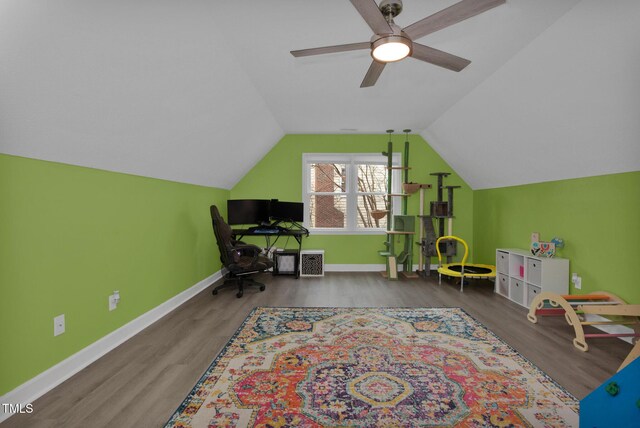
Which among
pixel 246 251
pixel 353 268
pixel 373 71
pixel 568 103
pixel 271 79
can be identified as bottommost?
pixel 353 268

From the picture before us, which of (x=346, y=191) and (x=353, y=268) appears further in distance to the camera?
(x=346, y=191)

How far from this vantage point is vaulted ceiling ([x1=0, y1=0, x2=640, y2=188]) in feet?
5.69

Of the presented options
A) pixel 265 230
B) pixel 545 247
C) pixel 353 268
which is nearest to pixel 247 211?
pixel 265 230

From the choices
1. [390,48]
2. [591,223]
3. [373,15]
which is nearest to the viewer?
[373,15]

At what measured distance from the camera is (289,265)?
5.36m

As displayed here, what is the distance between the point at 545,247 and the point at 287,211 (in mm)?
3788

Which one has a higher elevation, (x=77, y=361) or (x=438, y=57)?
(x=438, y=57)

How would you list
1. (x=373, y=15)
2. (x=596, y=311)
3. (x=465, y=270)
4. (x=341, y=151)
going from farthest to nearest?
(x=341, y=151) → (x=465, y=270) → (x=596, y=311) → (x=373, y=15)

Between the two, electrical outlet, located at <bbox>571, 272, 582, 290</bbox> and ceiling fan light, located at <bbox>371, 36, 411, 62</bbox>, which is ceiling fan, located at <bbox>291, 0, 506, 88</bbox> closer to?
ceiling fan light, located at <bbox>371, 36, 411, 62</bbox>

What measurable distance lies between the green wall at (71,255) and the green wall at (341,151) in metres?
2.31

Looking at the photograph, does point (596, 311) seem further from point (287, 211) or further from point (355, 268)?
point (287, 211)

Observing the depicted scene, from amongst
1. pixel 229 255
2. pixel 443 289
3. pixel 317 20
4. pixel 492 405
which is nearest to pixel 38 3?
pixel 317 20

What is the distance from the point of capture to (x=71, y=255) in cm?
225

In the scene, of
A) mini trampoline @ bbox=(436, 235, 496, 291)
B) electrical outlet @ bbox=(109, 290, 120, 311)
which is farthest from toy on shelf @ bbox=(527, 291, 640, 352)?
electrical outlet @ bbox=(109, 290, 120, 311)
